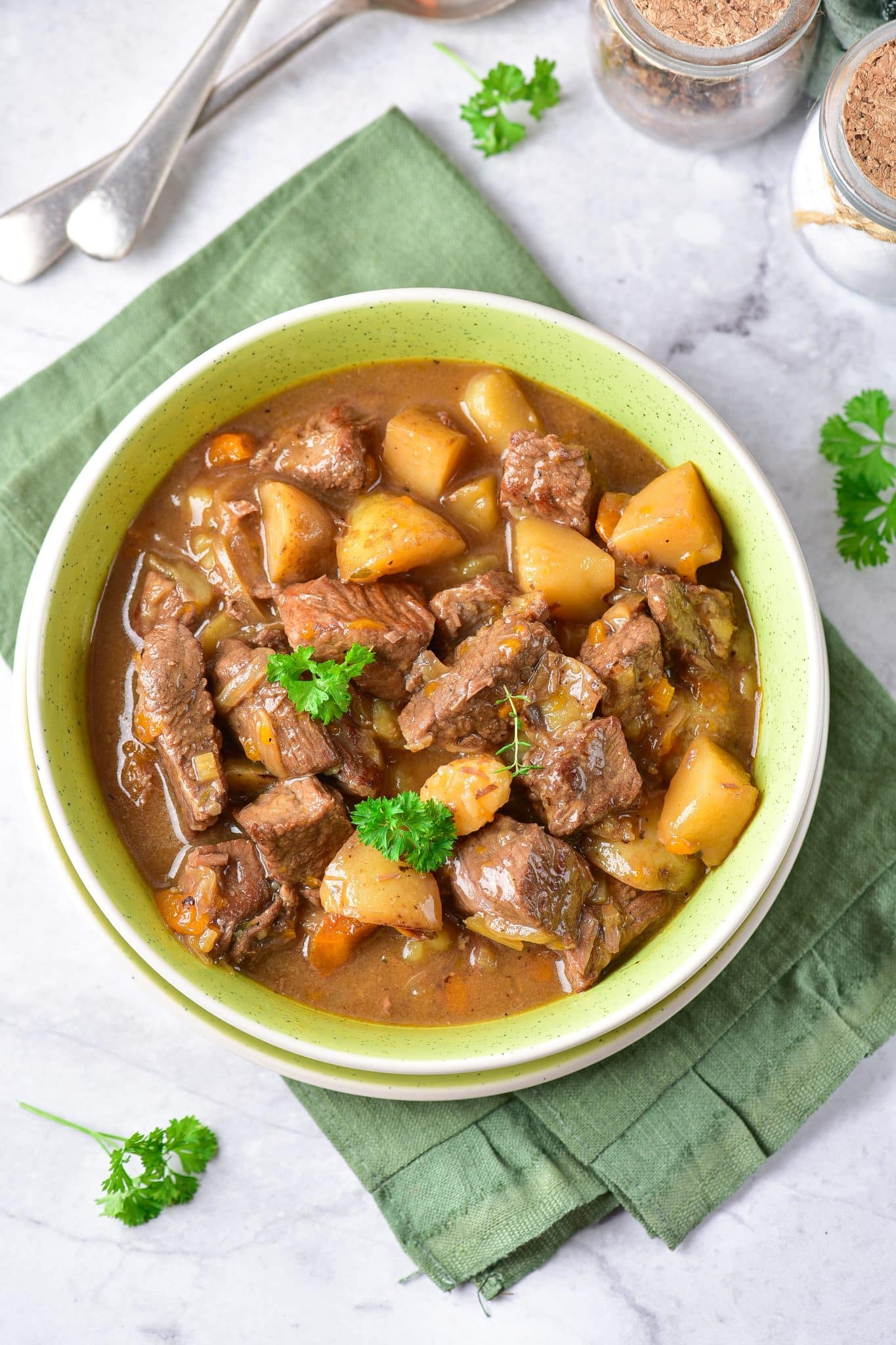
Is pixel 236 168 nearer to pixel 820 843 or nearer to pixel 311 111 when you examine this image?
pixel 311 111

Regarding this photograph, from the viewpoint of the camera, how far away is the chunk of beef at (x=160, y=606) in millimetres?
3643

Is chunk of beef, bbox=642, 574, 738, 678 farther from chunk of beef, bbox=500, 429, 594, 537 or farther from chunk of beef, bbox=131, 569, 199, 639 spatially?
chunk of beef, bbox=131, 569, 199, 639

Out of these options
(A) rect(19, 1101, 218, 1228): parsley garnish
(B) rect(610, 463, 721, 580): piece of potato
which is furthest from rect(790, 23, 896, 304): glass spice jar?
(A) rect(19, 1101, 218, 1228): parsley garnish

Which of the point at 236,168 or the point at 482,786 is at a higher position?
the point at 236,168

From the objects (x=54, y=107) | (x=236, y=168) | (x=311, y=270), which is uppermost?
(x=54, y=107)

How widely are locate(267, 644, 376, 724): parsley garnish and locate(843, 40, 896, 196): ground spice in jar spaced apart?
225cm

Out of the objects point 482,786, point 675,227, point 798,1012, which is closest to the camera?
point 482,786

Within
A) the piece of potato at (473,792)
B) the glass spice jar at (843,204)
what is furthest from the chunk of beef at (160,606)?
the glass spice jar at (843,204)

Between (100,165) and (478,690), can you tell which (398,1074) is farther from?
(100,165)

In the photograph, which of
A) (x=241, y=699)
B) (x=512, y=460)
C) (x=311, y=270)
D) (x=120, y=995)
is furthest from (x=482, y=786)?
(x=311, y=270)

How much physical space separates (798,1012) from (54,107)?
4.31 metres

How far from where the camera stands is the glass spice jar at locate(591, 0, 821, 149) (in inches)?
144

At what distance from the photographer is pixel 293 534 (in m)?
3.61

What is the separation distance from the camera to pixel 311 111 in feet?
14.0
